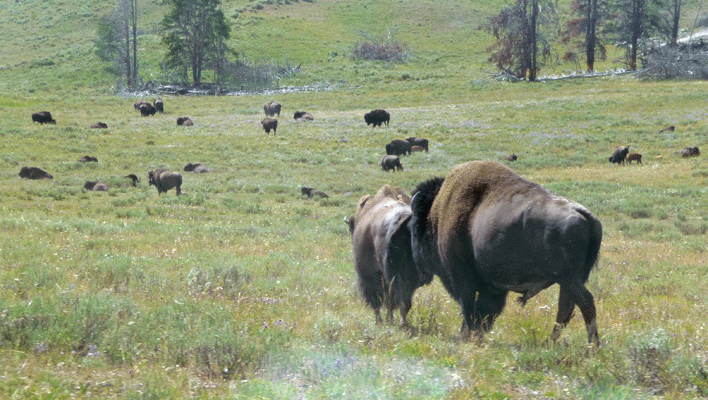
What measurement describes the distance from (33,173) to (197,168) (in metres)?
6.24

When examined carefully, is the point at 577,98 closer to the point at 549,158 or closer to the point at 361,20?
the point at 549,158

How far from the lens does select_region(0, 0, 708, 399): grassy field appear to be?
155 inches

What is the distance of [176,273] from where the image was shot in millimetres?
7938

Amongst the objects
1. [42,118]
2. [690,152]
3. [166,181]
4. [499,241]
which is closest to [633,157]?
[690,152]

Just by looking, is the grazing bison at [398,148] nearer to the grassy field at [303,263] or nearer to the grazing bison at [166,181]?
the grassy field at [303,263]

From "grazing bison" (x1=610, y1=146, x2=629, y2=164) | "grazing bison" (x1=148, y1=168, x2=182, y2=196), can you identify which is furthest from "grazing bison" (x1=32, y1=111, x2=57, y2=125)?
"grazing bison" (x1=610, y1=146, x2=629, y2=164)

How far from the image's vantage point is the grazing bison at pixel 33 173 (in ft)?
72.8

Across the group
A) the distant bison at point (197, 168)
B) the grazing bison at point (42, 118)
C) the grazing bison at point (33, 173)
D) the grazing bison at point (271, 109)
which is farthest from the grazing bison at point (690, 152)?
the grazing bison at point (42, 118)

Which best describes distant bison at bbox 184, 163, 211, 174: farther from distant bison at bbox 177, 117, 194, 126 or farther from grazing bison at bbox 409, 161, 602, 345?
grazing bison at bbox 409, 161, 602, 345

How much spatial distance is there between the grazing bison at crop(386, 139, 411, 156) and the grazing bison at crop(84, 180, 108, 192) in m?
13.3

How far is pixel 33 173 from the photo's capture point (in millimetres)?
22250

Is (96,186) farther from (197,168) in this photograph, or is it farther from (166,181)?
(197,168)

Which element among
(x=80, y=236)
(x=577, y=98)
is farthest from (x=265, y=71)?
(x=80, y=236)

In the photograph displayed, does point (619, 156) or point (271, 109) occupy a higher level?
point (271, 109)
